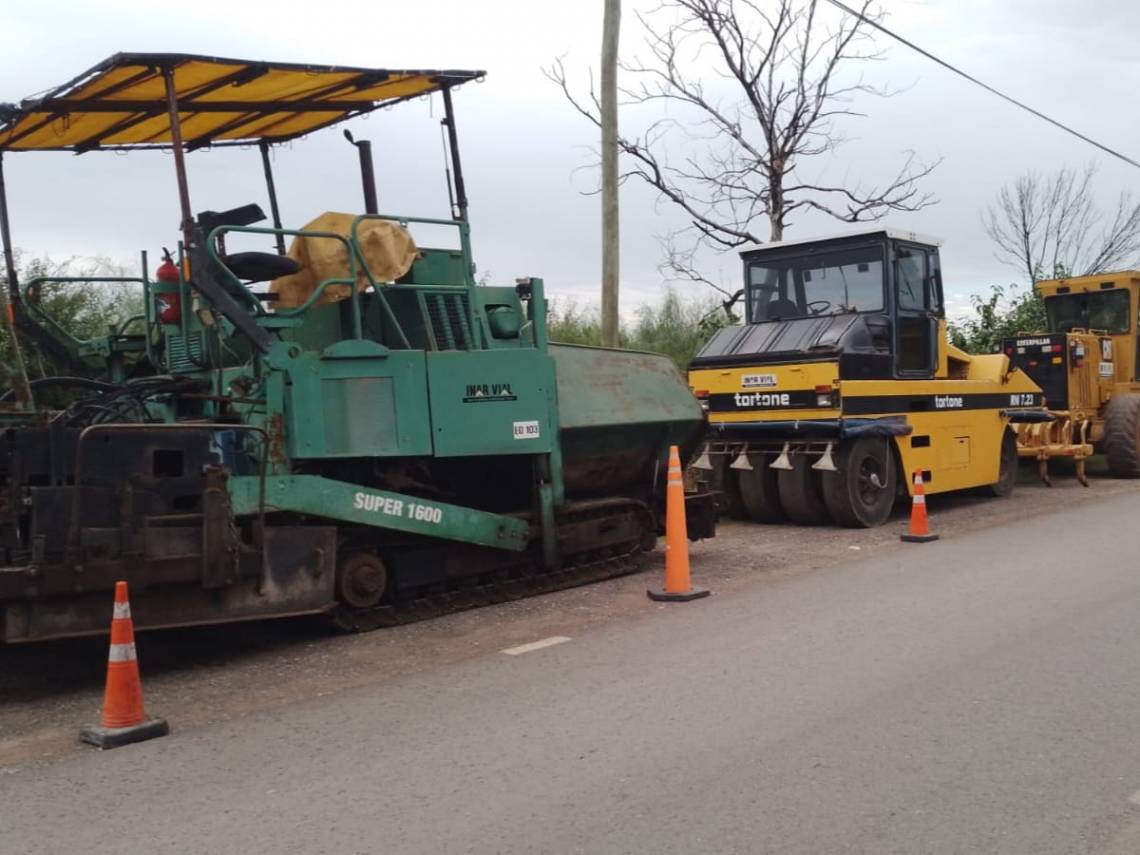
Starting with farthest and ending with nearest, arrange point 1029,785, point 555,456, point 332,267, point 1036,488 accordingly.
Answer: point 1036,488, point 555,456, point 332,267, point 1029,785

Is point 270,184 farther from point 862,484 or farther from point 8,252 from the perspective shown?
point 862,484

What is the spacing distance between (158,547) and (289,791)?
2125 millimetres

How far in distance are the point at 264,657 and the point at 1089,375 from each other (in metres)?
15.0

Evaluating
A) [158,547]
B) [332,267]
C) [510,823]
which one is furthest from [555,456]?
[510,823]

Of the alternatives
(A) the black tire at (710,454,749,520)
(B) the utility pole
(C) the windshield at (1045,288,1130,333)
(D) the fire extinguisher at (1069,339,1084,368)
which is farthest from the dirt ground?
(C) the windshield at (1045,288,1130,333)

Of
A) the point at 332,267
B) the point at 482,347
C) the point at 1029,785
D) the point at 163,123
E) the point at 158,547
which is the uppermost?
the point at 163,123

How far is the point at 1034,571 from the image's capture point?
9.02 meters

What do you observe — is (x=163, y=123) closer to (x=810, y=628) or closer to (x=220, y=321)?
(x=220, y=321)

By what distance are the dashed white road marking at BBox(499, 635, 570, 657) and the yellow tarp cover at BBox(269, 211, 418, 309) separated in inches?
103

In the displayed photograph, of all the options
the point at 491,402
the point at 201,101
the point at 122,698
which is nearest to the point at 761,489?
the point at 491,402

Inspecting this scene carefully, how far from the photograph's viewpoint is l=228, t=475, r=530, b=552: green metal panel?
6699 millimetres

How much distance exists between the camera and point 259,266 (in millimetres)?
7113

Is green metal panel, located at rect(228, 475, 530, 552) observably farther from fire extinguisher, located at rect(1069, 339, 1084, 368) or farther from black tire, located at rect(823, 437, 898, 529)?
fire extinguisher, located at rect(1069, 339, 1084, 368)

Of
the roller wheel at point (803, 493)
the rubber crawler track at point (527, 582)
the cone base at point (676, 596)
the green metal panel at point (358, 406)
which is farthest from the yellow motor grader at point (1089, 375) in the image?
the green metal panel at point (358, 406)
